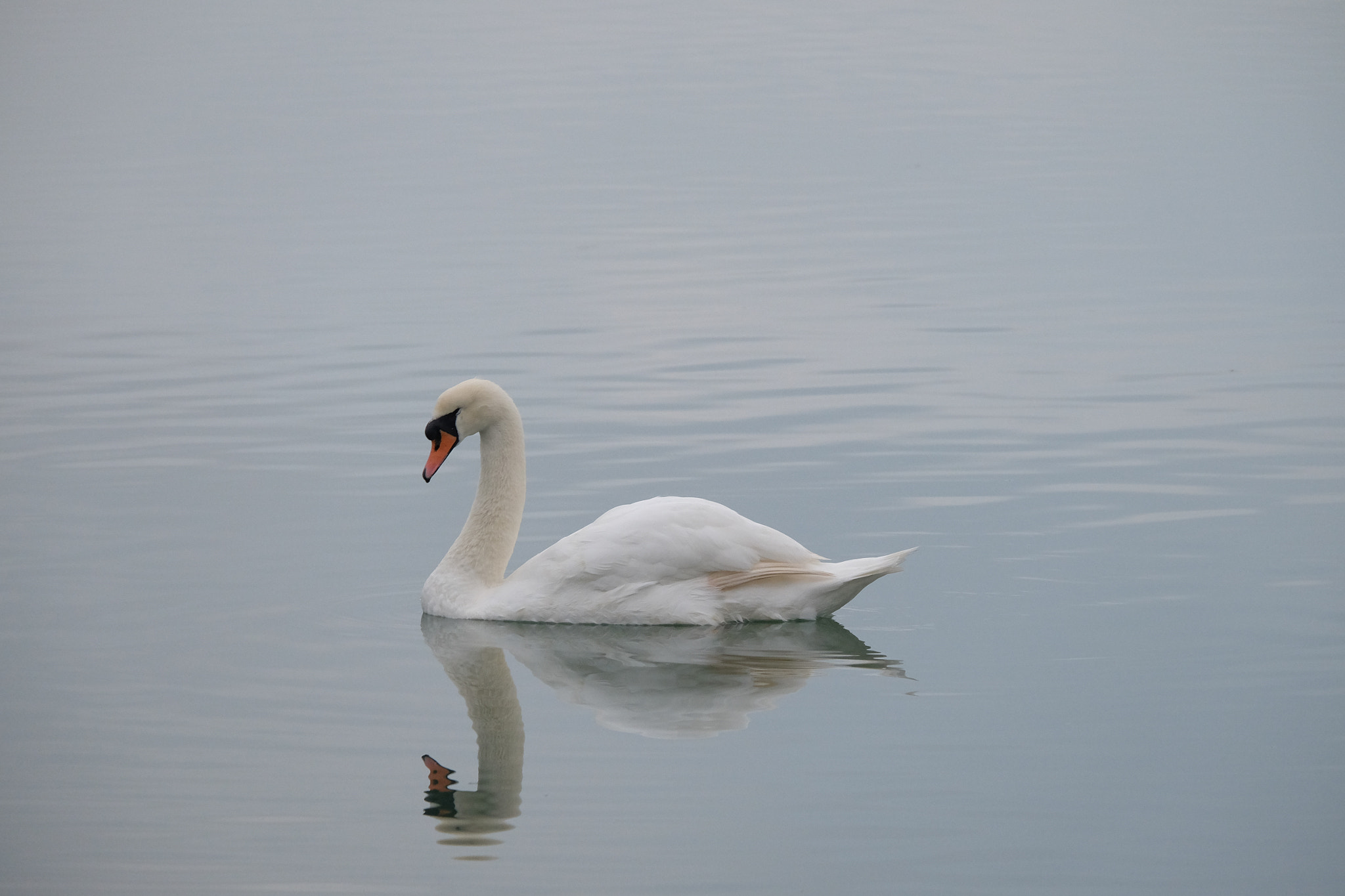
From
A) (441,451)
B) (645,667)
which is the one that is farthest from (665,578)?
(441,451)

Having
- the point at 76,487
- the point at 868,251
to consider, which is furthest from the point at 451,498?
the point at 868,251

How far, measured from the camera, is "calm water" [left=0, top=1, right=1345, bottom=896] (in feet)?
21.3

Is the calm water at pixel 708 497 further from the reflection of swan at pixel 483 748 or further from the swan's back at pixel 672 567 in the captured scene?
the swan's back at pixel 672 567

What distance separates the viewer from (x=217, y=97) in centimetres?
4181

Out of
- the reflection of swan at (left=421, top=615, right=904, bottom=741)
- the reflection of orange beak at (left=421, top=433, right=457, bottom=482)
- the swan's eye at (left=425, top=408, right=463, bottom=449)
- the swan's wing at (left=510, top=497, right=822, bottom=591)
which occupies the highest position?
the swan's eye at (left=425, top=408, right=463, bottom=449)

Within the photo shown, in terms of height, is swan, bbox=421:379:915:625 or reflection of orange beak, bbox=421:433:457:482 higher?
reflection of orange beak, bbox=421:433:457:482

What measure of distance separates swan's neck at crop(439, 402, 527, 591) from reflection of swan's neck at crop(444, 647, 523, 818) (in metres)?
0.63

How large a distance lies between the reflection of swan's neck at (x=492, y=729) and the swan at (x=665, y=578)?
0.42 m

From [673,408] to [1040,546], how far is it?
4173 mm

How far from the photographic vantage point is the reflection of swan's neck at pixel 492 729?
266 inches

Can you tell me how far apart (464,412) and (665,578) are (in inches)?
56.0

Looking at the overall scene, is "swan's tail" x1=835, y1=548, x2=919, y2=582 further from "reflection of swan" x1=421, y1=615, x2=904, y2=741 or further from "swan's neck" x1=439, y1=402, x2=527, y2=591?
"swan's neck" x1=439, y1=402, x2=527, y2=591

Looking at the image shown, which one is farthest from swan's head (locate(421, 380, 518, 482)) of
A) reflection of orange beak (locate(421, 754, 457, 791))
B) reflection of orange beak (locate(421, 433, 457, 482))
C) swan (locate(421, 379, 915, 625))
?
reflection of orange beak (locate(421, 754, 457, 791))

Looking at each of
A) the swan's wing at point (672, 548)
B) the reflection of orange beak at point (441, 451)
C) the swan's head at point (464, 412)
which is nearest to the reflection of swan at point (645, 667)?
the swan's wing at point (672, 548)
